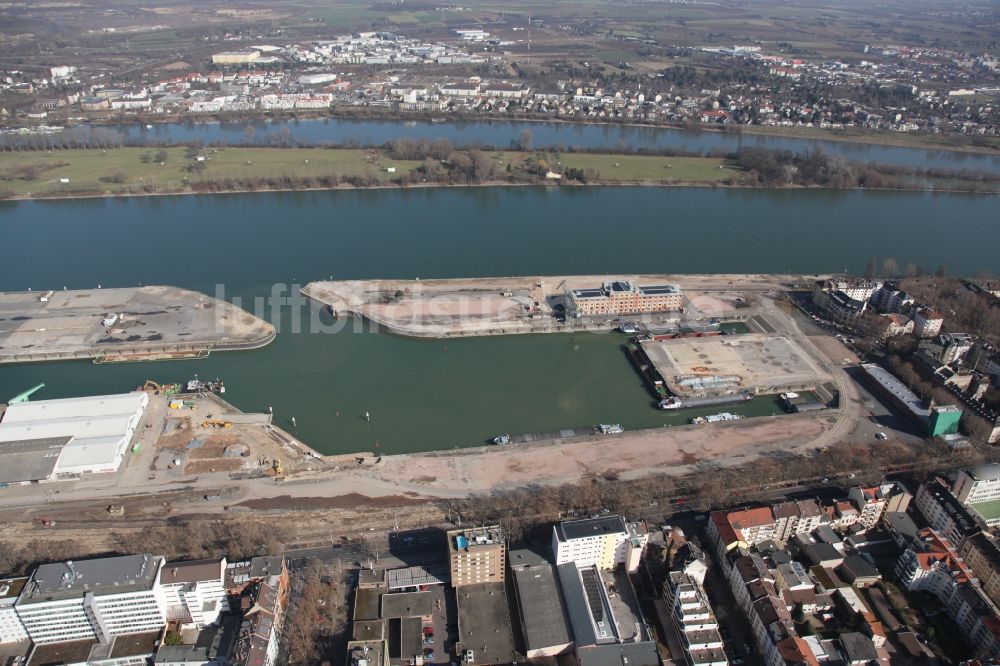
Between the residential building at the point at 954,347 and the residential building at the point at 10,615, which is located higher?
the residential building at the point at 954,347

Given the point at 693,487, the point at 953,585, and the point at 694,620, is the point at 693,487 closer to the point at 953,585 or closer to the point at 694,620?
the point at 694,620

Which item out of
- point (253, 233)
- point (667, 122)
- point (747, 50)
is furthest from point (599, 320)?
point (747, 50)

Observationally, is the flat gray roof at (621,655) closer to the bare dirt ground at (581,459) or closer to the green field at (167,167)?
the bare dirt ground at (581,459)

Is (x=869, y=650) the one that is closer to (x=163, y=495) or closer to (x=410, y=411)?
(x=410, y=411)

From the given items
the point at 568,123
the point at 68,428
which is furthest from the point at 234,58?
the point at 68,428

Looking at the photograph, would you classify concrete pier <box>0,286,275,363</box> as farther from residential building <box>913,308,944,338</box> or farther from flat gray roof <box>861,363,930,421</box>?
residential building <box>913,308,944,338</box>

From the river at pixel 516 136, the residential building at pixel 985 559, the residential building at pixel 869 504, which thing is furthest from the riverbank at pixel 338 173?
the residential building at pixel 985 559

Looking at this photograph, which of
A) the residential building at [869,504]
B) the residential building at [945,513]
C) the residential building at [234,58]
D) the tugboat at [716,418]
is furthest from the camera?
the residential building at [234,58]
